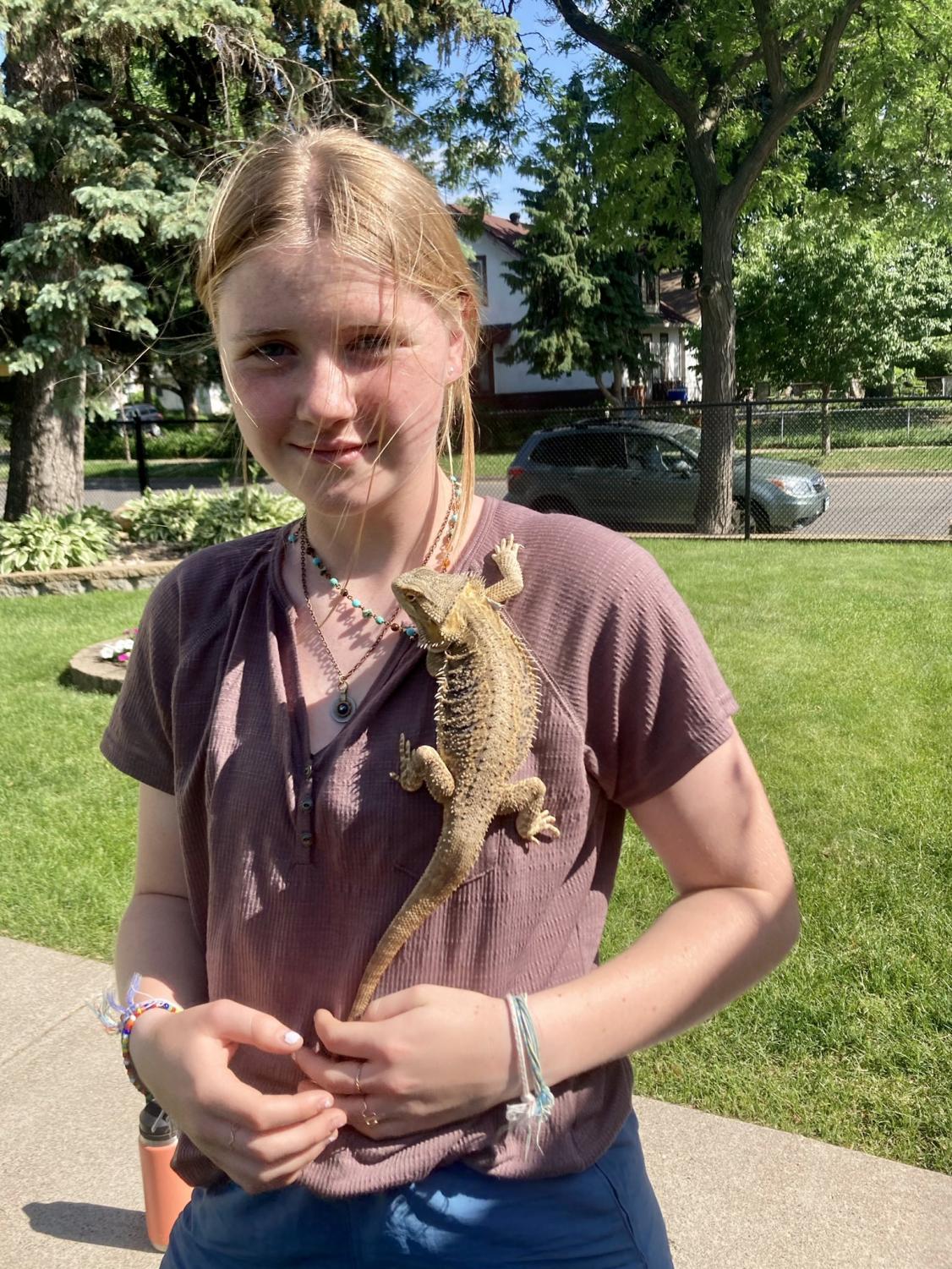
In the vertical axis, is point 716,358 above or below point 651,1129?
above

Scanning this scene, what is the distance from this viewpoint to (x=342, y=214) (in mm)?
1346

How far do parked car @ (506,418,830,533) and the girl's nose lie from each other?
14.9 metres

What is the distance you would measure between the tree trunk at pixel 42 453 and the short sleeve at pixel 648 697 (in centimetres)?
1301

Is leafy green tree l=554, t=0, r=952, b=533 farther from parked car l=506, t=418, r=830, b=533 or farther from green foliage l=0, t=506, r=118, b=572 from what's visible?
green foliage l=0, t=506, r=118, b=572

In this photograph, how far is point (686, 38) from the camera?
15562 mm

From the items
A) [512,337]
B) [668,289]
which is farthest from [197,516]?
[668,289]

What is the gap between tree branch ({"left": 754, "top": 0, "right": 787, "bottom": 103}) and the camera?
1403cm

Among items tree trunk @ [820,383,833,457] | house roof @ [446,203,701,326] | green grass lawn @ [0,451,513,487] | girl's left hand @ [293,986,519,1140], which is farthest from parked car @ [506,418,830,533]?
house roof @ [446,203,701,326]

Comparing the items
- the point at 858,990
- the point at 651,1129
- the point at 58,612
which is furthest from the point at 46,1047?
the point at 58,612

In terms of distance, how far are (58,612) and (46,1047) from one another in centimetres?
807

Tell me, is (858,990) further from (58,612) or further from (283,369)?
(58,612)

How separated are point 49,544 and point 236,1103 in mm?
12492

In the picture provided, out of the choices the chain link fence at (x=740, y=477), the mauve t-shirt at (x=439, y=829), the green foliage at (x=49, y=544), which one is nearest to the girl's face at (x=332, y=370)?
the mauve t-shirt at (x=439, y=829)

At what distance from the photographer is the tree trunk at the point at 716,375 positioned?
15.4 metres
